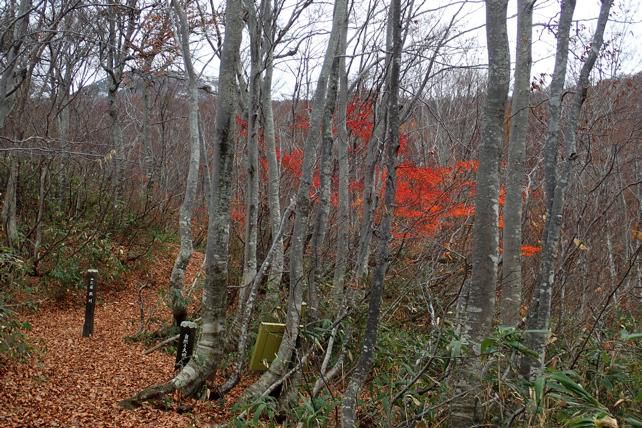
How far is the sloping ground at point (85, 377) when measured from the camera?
4.43 metres

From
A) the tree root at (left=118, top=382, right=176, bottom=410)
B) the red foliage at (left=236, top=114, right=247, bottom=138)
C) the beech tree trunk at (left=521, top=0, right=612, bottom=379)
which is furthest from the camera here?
the red foliage at (left=236, top=114, right=247, bottom=138)

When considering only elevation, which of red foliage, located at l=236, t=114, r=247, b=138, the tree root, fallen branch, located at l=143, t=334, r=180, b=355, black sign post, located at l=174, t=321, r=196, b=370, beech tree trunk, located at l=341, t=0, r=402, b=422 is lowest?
fallen branch, located at l=143, t=334, r=180, b=355

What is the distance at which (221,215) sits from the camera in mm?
4996

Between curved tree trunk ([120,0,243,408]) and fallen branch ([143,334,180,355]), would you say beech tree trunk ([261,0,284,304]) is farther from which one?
curved tree trunk ([120,0,243,408])

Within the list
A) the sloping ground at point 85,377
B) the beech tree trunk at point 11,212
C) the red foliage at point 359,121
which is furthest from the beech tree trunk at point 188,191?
the red foliage at point 359,121

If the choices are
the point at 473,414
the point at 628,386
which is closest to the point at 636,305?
the point at 628,386

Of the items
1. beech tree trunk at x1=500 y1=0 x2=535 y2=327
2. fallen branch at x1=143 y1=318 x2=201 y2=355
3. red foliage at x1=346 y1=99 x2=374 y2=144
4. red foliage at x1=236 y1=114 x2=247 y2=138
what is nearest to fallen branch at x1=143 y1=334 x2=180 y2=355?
fallen branch at x1=143 y1=318 x2=201 y2=355

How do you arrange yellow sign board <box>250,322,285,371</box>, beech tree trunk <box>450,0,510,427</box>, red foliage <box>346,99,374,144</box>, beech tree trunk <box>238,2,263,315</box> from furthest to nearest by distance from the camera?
red foliage <box>346,99,374,144</box> → beech tree trunk <box>238,2,263,315</box> → yellow sign board <box>250,322,285,371</box> → beech tree trunk <box>450,0,510,427</box>

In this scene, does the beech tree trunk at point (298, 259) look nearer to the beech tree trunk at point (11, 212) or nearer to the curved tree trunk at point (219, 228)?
the curved tree trunk at point (219, 228)

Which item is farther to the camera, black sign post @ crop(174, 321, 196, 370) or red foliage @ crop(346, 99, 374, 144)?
red foliage @ crop(346, 99, 374, 144)

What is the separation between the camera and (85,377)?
549 centimetres

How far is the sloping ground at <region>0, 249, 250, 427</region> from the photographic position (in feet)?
14.5

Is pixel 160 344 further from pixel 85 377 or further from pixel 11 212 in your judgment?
pixel 11 212

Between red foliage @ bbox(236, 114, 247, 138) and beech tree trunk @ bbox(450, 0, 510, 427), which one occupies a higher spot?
red foliage @ bbox(236, 114, 247, 138)
